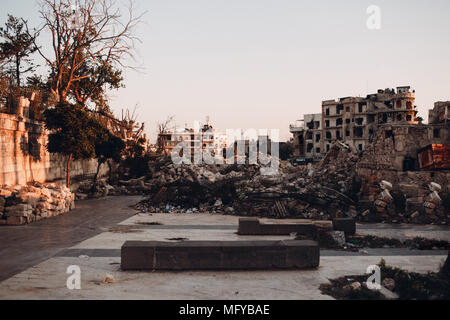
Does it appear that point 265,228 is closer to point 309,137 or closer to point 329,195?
point 329,195

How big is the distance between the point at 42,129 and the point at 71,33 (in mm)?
7100

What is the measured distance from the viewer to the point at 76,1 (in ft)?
71.8

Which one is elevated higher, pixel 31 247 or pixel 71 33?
pixel 71 33

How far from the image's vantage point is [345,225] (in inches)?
393

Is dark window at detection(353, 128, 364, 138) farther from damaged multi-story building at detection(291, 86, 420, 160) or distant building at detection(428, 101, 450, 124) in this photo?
distant building at detection(428, 101, 450, 124)

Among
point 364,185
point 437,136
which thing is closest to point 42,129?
point 364,185

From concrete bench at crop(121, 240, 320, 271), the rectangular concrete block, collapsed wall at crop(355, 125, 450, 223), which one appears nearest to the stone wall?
concrete bench at crop(121, 240, 320, 271)

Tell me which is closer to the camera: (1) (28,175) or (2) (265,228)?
(2) (265,228)

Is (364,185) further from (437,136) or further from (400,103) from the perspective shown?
(400,103)

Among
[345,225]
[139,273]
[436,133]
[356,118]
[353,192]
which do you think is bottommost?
[139,273]

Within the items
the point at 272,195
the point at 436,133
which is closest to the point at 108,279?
the point at 272,195

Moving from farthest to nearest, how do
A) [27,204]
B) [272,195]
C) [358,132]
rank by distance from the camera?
[358,132] → [272,195] → [27,204]

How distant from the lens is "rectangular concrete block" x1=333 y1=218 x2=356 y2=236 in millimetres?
9867

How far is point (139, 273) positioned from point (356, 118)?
186 feet
